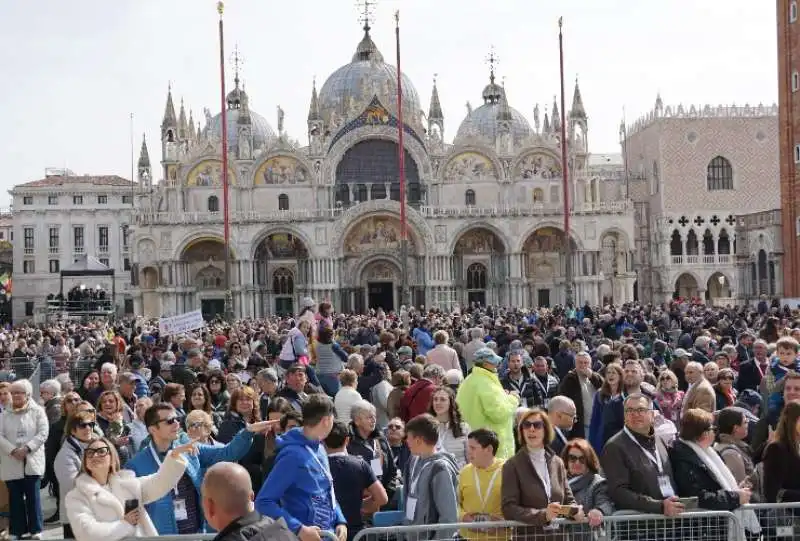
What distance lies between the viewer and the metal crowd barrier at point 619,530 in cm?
721

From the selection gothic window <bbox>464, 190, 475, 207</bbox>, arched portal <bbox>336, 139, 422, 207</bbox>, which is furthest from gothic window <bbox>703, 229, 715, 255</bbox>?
arched portal <bbox>336, 139, 422, 207</bbox>

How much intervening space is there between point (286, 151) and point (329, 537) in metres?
51.3

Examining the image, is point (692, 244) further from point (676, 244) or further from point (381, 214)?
point (381, 214)

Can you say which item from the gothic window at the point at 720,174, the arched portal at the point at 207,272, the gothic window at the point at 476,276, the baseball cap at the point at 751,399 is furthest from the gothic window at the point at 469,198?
the baseball cap at the point at 751,399

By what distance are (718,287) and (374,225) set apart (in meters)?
21.0

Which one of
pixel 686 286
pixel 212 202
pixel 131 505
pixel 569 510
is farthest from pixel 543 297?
pixel 131 505

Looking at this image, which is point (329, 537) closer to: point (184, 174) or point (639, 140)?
point (184, 174)

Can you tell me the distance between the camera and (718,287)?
6338cm

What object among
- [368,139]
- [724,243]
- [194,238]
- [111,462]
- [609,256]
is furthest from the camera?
[724,243]

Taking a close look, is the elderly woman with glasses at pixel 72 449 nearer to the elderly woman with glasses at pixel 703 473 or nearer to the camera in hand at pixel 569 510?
the camera in hand at pixel 569 510

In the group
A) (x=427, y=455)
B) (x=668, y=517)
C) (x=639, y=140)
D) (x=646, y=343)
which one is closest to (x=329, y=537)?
(x=427, y=455)

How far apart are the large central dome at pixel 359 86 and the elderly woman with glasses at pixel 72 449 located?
5323 cm

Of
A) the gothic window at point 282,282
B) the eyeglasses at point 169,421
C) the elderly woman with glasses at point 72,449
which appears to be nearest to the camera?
the eyeglasses at point 169,421

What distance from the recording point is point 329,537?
280 inches
